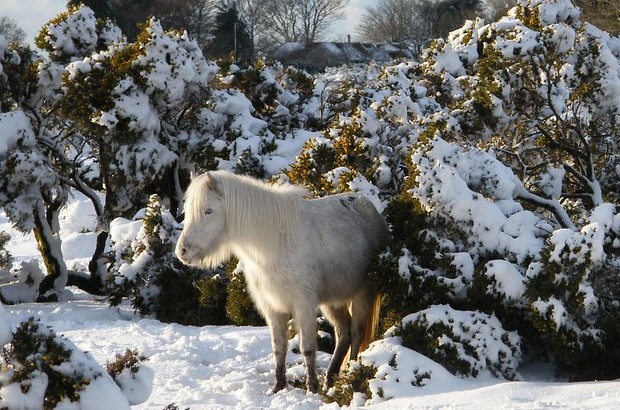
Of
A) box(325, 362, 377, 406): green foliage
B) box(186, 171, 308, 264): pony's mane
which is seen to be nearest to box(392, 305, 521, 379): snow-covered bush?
box(325, 362, 377, 406): green foliage

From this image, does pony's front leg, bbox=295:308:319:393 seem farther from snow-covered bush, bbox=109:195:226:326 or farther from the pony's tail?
snow-covered bush, bbox=109:195:226:326

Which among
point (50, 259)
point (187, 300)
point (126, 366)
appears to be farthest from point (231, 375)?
point (50, 259)

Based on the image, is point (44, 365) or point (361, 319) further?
point (361, 319)

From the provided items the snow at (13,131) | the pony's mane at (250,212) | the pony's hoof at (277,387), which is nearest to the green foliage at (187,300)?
the snow at (13,131)

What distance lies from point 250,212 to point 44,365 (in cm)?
284

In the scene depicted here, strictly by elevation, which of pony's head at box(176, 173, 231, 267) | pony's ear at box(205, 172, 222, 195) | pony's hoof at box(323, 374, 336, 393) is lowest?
pony's hoof at box(323, 374, 336, 393)

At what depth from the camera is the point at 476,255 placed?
6.64 m

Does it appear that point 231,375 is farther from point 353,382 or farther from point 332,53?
point 332,53

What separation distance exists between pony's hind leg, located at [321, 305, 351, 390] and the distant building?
31801mm

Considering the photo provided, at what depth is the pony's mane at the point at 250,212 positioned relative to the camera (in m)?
5.95

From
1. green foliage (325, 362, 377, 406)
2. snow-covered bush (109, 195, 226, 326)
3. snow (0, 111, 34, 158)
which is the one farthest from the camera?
snow (0, 111, 34, 158)

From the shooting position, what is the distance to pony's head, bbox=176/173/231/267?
5844mm

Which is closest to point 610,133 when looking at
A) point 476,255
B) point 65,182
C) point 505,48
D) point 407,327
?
point 505,48

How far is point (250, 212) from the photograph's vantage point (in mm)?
6016
